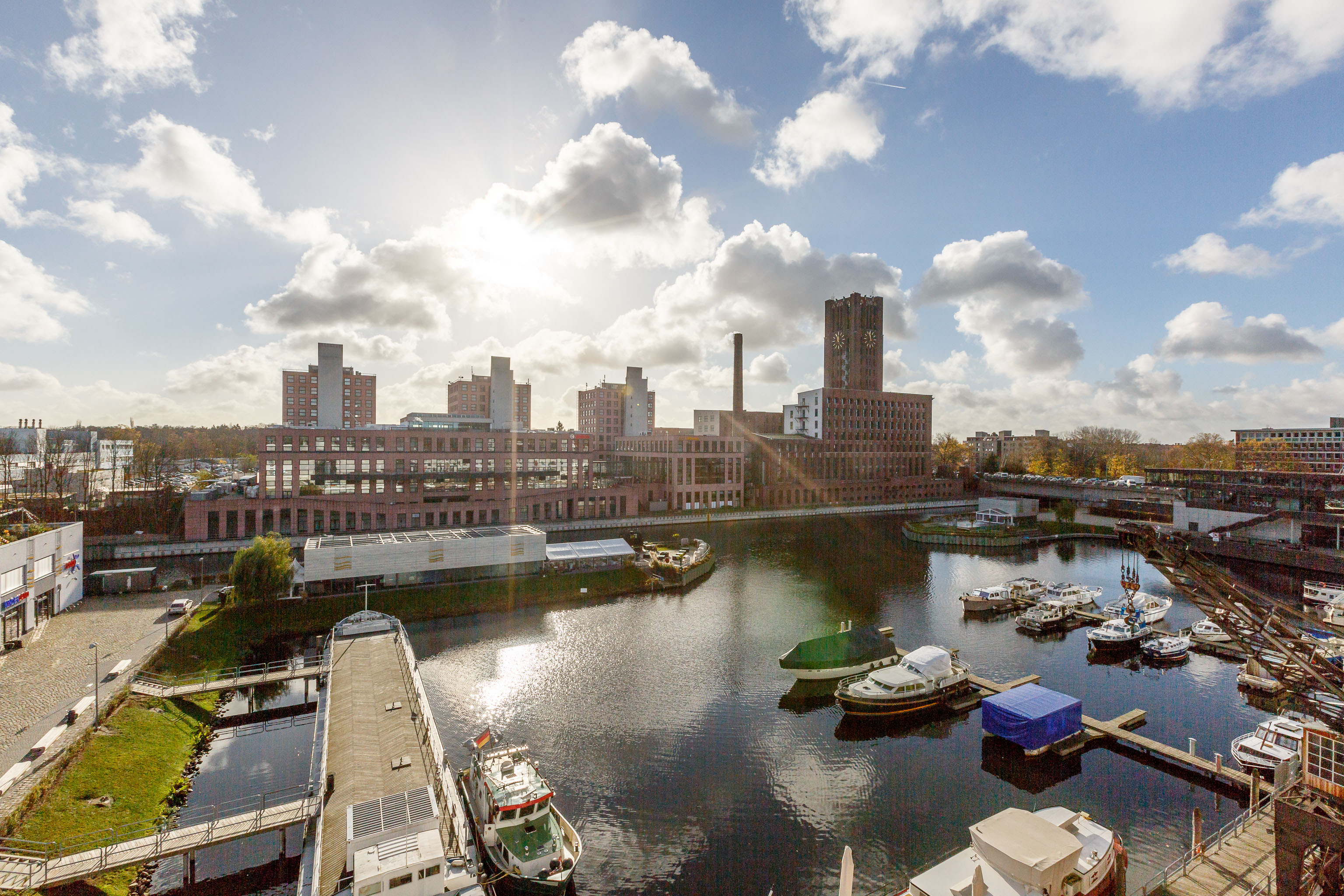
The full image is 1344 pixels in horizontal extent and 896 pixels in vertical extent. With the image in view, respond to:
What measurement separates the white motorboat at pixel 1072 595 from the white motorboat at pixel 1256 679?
1213cm

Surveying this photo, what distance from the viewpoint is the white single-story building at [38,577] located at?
31.0 meters

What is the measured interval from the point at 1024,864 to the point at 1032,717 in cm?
1152

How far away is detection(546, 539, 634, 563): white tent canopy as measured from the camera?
51281 mm

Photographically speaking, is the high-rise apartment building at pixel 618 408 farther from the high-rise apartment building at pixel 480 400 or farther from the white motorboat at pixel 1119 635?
the white motorboat at pixel 1119 635

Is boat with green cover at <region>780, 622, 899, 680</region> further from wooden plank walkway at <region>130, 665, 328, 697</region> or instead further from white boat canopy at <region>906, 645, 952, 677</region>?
wooden plank walkway at <region>130, 665, 328, 697</region>

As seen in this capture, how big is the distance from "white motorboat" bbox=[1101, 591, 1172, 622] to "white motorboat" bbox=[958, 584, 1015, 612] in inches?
255

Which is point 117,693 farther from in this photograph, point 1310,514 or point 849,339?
point 849,339

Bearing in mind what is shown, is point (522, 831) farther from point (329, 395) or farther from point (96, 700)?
point (329, 395)

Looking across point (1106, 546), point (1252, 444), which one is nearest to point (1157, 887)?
point (1106, 546)

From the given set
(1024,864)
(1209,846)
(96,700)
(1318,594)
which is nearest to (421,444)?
(96,700)

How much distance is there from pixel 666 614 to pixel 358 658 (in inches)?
802

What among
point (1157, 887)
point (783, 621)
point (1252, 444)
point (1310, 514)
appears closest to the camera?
point (1157, 887)

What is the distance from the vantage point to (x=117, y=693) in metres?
25.5

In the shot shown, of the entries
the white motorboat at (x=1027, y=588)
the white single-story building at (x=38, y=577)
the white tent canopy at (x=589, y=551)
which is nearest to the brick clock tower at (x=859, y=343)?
the white motorboat at (x=1027, y=588)
